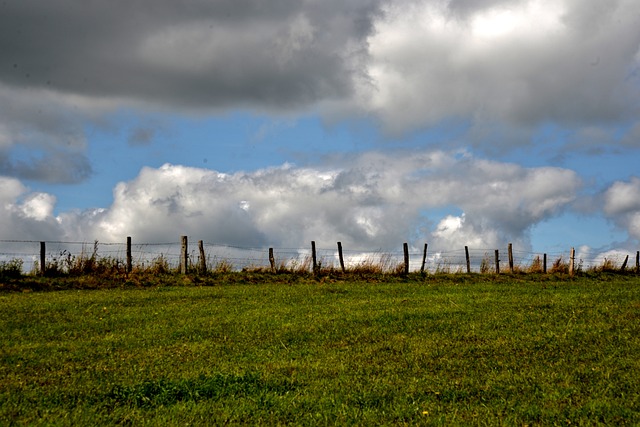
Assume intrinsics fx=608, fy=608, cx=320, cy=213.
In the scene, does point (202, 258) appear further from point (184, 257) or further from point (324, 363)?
point (324, 363)

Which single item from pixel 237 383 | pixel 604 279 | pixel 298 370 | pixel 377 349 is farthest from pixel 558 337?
pixel 604 279

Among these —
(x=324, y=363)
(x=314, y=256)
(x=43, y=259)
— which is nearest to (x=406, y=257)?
(x=314, y=256)

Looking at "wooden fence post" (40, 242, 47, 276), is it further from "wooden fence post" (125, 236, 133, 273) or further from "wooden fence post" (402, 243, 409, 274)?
"wooden fence post" (402, 243, 409, 274)

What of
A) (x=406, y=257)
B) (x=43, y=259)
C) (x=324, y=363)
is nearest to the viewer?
(x=324, y=363)

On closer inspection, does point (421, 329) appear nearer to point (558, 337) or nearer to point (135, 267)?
point (558, 337)

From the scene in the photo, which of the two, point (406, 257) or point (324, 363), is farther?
point (406, 257)

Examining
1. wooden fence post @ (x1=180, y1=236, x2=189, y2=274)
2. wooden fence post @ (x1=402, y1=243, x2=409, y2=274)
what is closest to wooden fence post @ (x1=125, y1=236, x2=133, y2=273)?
wooden fence post @ (x1=180, y1=236, x2=189, y2=274)

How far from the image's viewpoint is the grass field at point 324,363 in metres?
9.02

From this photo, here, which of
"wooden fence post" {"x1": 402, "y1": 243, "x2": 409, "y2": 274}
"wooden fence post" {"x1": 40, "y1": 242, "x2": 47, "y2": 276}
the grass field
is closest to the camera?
the grass field

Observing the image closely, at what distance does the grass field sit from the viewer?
9.02m

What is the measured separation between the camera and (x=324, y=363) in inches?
479

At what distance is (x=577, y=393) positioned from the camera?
986 cm

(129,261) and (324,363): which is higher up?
(129,261)

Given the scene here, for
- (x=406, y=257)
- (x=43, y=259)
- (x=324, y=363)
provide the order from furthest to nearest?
(x=406, y=257)
(x=43, y=259)
(x=324, y=363)
